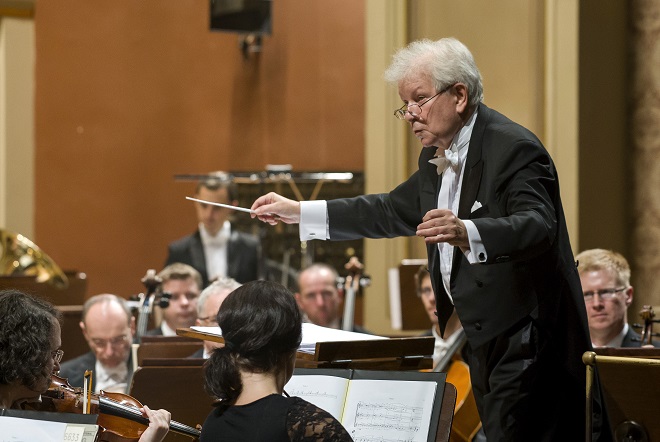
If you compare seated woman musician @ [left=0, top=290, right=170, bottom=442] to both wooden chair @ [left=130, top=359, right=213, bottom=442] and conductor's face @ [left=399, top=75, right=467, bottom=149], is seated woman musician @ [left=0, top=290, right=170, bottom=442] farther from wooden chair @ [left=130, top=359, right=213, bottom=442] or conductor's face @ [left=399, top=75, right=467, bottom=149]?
conductor's face @ [left=399, top=75, right=467, bottom=149]

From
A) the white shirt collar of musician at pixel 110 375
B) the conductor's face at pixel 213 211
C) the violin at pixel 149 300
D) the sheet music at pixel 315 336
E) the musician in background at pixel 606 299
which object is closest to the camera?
the sheet music at pixel 315 336

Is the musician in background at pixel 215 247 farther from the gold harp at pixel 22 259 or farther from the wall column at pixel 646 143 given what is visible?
the wall column at pixel 646 143

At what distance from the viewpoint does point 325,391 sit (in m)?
2.71

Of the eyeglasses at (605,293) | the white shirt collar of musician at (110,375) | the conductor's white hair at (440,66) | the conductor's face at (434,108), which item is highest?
the conductor's white hair at (440,66)

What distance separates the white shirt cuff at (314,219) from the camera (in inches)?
117

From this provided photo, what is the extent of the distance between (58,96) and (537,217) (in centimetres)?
710

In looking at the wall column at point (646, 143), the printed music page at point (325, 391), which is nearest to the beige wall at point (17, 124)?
the wall column at point (646, 143)

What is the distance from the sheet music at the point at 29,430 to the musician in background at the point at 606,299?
2.34 meters

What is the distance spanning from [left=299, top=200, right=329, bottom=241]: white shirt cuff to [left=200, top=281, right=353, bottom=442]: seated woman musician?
25.9 inches

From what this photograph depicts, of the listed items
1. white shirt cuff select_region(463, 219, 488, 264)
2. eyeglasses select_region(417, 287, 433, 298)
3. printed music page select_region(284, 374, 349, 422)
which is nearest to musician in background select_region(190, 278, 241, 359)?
eyeglasses select_region(417, 287, 433, 298)

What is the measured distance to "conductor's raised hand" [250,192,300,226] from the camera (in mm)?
2939

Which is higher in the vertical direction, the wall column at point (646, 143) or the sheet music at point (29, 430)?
the wall column at point (646, 143)

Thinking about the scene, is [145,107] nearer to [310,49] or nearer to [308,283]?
[310,49]

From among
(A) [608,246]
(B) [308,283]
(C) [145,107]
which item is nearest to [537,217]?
(A) [608,246]
